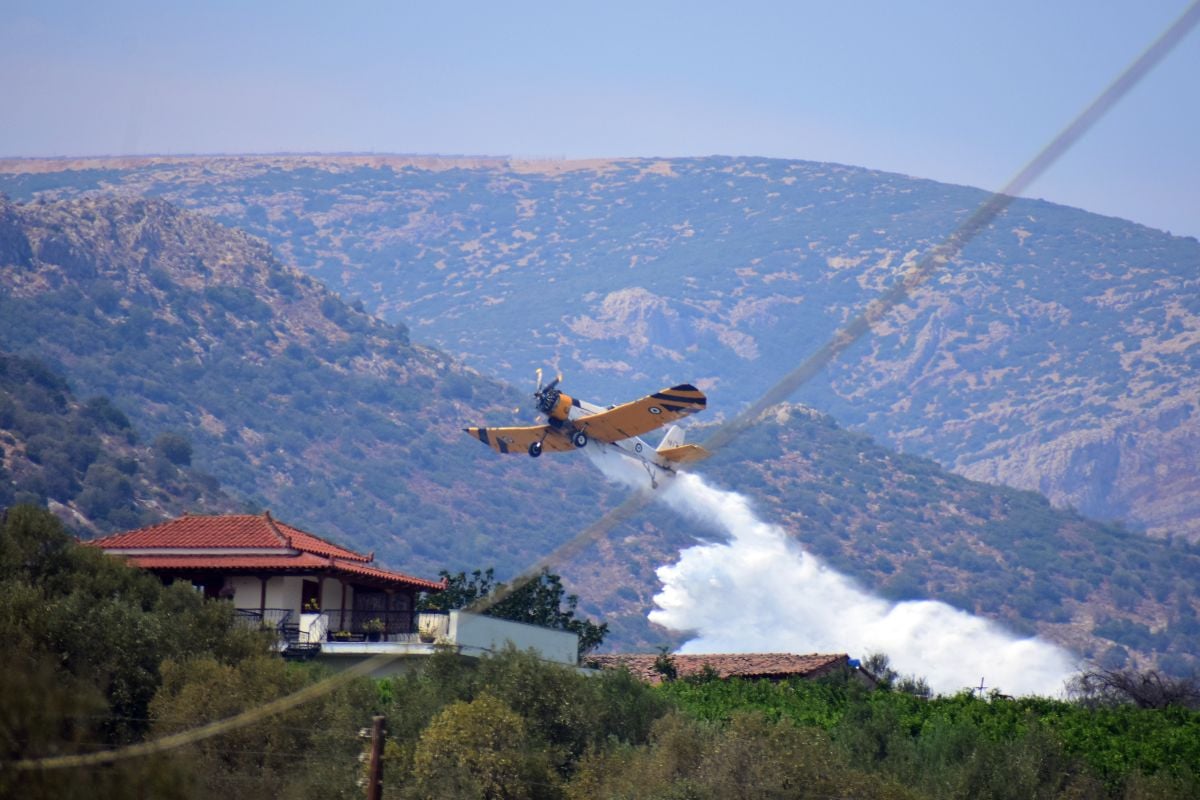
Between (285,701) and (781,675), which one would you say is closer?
(285,701)

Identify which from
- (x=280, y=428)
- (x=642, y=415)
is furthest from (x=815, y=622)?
(x=280, y=428)

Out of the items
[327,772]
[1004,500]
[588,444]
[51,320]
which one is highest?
[51,320]

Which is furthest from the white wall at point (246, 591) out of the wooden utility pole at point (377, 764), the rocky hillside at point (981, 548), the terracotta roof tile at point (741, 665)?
the rocky hillside at point (981, 548)

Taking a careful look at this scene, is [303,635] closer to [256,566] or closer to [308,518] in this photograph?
[256,566]

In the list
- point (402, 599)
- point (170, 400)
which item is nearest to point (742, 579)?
point (402, 599)

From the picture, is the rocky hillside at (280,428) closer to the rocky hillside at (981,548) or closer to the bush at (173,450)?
the bush at (173,450)

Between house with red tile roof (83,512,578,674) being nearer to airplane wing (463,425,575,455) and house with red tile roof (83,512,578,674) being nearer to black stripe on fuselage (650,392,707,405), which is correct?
airplane wing (463,425,575,455)

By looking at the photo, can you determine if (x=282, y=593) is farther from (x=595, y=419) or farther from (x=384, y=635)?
(x=595, y=419)
